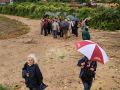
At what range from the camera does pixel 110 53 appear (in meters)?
23.0

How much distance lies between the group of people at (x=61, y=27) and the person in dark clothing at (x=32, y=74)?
55.3 ft

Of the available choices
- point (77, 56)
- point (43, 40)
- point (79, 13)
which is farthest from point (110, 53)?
point (79, 13)

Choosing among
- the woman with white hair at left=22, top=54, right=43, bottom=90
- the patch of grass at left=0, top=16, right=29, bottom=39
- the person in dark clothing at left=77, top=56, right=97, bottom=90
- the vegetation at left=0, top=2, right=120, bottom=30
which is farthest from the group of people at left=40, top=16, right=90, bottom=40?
the woman with white hair at left=22, top=54, right=43, bottom=90

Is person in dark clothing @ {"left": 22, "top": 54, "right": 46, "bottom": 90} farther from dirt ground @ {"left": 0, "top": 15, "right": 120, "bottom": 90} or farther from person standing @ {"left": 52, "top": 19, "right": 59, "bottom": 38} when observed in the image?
person standing @ {"left": 52, "top": 19, "right": 59, "bottom": 38}

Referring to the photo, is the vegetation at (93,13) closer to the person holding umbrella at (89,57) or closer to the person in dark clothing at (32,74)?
the person holding umbrella at (89,57)

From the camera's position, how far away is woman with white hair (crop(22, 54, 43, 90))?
11531mm

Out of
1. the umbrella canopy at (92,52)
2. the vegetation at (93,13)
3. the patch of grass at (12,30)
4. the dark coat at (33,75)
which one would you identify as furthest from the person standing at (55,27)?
the dark coat at (33,75)

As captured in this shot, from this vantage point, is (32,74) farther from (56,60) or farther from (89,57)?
(56,60)

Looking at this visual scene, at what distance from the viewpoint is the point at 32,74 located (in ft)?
38.3

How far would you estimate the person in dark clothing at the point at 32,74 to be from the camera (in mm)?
11578

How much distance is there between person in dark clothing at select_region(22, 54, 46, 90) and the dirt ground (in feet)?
13.8

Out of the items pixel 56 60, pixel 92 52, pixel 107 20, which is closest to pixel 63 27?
pixel 56 60

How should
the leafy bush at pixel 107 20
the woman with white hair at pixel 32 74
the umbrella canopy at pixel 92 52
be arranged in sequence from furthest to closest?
the leafy bush at pixel 107 20 → the umbrella canopy at pixel 92 52 → the woman with white hair at pixel 32 74

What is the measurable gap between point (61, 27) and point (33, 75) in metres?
17.3
